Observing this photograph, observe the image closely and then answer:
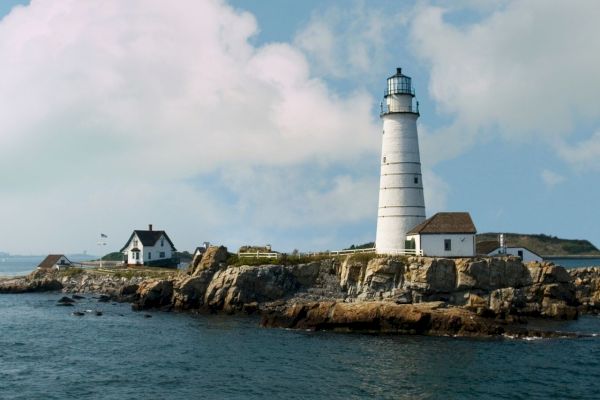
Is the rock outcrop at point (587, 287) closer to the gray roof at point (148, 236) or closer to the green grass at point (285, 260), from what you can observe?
the green grass at point (285, 260)

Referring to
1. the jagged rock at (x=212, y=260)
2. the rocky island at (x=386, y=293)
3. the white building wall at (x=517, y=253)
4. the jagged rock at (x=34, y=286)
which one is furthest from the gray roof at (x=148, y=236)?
the white building wall at (x=517, y=253)

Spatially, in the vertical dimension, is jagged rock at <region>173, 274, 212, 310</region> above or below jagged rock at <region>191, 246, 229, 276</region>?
below

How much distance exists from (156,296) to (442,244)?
27567 millimetres

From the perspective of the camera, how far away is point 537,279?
50.5 metres

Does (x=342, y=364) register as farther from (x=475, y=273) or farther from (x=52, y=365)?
(x=475, y=273)

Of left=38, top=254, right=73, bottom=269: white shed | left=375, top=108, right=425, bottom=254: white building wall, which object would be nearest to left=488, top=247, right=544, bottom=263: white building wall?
left=375, top=108, right=425, bottom=254: white building wall

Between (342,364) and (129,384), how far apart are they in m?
11.3

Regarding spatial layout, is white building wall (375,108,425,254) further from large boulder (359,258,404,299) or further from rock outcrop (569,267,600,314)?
rock outcrop (569,267,600,314)

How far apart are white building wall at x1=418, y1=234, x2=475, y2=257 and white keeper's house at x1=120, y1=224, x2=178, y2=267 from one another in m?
46.7

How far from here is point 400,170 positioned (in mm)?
55000

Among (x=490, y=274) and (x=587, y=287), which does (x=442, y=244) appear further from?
(x=587, y=287)

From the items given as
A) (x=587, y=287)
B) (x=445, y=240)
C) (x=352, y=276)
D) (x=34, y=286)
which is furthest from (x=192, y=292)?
(x=587, y=287)

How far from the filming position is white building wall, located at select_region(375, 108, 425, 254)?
55062mm

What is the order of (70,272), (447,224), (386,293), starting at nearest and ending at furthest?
(386,293) → (447,224) → (70,272)
